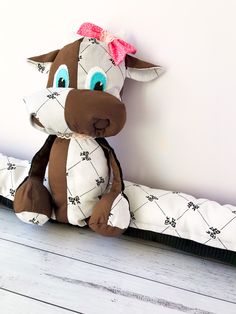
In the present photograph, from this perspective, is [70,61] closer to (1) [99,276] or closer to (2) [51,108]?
(2) [51,108]

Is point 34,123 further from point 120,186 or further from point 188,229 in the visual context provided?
point 188,229

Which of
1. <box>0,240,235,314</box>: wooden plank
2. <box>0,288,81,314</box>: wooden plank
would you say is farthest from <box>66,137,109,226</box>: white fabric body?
<box>0,288,81,314</box>: wooden plank

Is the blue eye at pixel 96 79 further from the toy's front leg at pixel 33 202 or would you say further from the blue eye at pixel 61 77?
the toy's front leg at pixel 33 202

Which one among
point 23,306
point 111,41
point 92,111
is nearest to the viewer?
point 23,306

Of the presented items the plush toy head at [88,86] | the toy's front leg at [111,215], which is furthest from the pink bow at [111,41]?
the toy's front leg at [111,215]

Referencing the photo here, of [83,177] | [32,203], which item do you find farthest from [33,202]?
[83,177]

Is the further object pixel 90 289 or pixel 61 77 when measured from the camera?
pixel 61 77

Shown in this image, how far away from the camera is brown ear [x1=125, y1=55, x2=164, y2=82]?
765mm

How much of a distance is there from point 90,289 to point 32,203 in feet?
0.70

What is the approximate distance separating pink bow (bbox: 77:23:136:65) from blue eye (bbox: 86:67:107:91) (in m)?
0.05

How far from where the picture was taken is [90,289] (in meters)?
0.60

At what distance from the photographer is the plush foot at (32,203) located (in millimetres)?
710

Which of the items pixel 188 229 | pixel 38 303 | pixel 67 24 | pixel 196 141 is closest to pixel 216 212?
pixel 188 229

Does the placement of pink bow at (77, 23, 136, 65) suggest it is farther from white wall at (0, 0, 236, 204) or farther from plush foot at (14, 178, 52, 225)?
plush foot at (14, 178, 52, 225)
